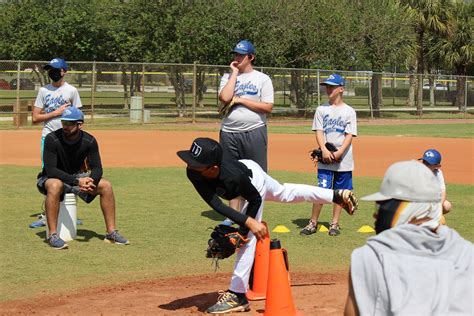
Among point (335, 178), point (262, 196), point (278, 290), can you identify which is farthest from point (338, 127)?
point (278, 290)

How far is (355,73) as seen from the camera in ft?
131

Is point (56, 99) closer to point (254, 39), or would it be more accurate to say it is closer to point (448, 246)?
point (448, 246)

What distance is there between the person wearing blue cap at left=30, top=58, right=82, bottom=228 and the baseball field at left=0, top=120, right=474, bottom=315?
54.1 inches

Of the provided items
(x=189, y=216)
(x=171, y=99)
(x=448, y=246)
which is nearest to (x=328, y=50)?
(x=171, y=99)

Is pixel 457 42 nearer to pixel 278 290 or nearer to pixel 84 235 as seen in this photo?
pixel 84 235

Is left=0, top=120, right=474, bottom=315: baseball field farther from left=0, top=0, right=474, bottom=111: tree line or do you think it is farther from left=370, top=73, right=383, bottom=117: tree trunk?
left=370, top=73, right=383, bottom=117: tree trunk

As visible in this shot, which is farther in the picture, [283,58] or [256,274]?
[283,58]

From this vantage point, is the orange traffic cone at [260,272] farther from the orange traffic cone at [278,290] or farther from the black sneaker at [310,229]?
the black sneaker at [310,229]

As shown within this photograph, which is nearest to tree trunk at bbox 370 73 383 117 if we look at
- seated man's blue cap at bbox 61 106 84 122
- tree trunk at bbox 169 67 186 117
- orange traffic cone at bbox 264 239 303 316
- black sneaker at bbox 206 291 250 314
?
tree trunk at bbox 169 67 186 117

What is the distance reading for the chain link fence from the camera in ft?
112

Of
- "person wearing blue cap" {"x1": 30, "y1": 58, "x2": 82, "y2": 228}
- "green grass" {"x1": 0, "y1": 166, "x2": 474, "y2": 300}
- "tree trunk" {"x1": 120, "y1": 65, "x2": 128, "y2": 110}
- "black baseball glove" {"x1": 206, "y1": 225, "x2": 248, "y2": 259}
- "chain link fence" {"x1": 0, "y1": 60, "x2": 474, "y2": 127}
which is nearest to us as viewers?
"black baseball glove" {"x1": 206, "y1": 225, "x2": 248, "y2": 259}

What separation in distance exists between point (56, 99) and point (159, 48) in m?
26.8

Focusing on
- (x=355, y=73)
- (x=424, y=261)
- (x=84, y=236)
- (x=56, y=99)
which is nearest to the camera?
(x=424, y=261)

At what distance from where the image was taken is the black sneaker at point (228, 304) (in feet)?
23.2
